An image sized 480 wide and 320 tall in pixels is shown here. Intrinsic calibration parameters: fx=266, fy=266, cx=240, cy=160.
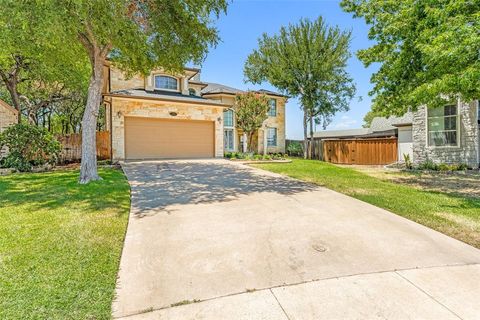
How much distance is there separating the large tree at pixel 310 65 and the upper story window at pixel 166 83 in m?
8.84

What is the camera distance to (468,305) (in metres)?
2.51

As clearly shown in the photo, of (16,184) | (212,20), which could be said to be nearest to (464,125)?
(212,20)

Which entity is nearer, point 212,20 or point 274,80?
point 212,20

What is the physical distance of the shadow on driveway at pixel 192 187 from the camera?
6209 mm

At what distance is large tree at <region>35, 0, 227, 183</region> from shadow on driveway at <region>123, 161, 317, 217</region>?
83.6 inches

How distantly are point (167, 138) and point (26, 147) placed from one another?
22.2 ft

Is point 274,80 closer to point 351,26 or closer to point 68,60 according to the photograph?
point 351,26

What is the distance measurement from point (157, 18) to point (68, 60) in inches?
215

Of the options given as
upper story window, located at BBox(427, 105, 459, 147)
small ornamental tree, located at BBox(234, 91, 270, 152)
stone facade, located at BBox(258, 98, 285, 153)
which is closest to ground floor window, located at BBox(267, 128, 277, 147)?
stone facade, located at BBox(258, 98, 285, 153)

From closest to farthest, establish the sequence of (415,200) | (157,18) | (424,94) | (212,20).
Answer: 1. (415,200)
2. (424,94)
3. (157,18)
4. (212,20)

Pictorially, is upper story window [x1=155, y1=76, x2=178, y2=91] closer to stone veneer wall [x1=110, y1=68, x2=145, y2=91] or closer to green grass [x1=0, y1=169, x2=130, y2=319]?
stone veneer wall [x1=110, y1=68, x2=145, y2=91]

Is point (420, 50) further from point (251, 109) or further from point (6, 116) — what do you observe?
point (6, 116)

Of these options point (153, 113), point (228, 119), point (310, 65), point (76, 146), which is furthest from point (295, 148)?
point (76, 146)

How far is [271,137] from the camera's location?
25812mm
